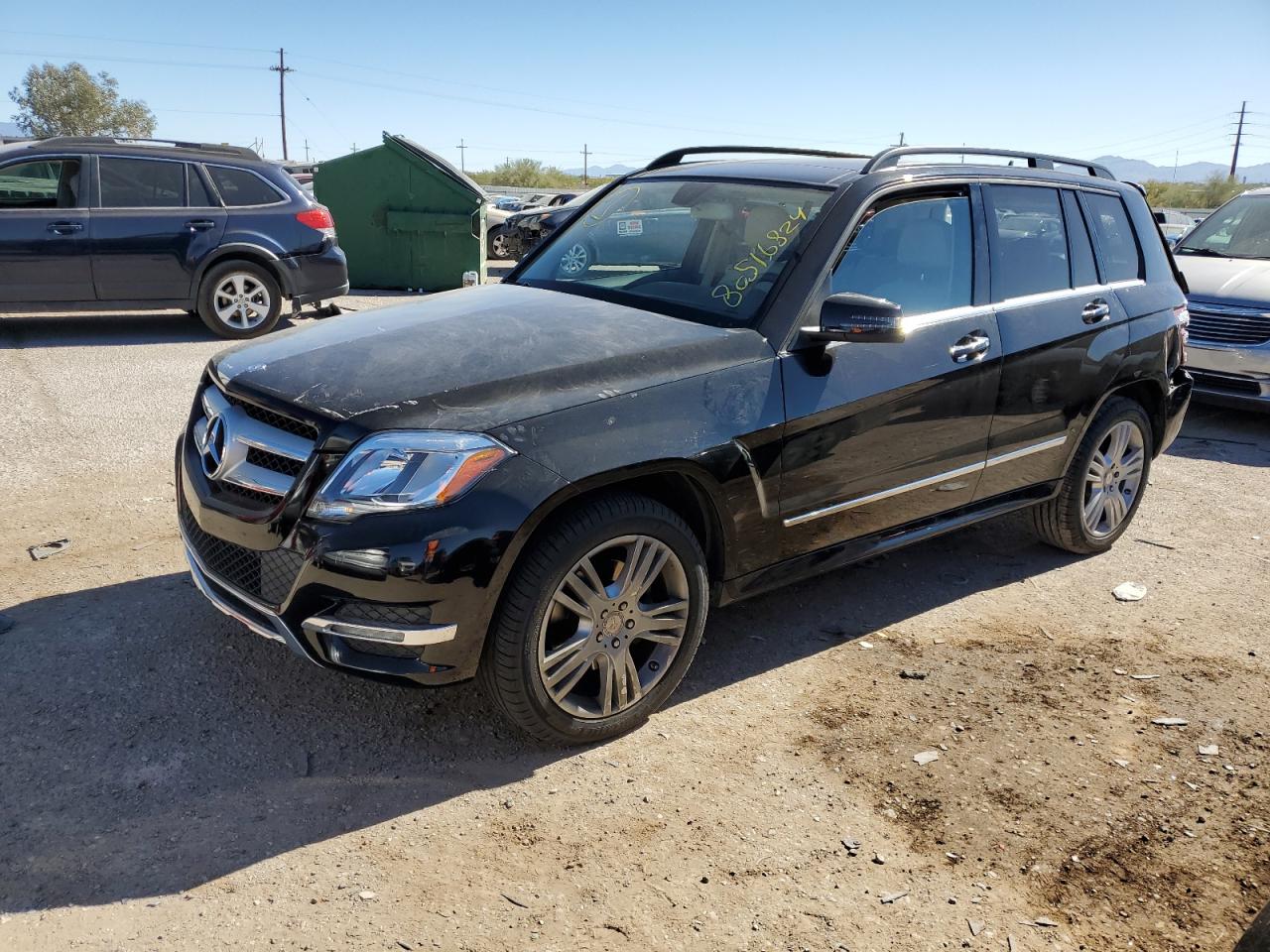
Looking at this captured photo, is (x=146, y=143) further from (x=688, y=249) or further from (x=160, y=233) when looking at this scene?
(x=688, y=249)

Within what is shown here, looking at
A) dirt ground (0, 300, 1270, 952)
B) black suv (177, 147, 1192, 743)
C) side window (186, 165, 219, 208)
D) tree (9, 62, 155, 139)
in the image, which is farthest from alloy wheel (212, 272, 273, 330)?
tree (9, 62, 155, 139)

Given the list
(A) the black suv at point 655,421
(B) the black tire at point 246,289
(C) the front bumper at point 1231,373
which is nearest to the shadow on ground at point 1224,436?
(C) the front bumper at point 1231,373

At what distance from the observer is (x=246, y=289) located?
9.88 meters

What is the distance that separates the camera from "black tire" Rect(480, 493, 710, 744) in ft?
9.96

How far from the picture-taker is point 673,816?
3070 millimetres

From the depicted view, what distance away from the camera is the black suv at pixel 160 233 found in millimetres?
9156

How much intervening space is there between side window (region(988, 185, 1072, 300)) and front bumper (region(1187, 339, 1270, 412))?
388 centimetres

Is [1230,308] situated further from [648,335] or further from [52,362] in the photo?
[52,362]

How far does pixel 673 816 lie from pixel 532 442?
1.15 meters

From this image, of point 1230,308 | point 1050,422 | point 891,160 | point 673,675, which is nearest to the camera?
point 673,675

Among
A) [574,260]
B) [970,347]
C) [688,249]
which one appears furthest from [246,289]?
[970,347]

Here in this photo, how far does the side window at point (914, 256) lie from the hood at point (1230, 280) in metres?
5.23

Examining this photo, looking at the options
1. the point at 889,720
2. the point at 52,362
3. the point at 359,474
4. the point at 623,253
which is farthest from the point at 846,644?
the point at 52,362

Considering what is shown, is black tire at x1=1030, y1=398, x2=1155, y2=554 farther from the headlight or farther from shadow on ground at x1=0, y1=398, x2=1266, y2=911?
the headlight
